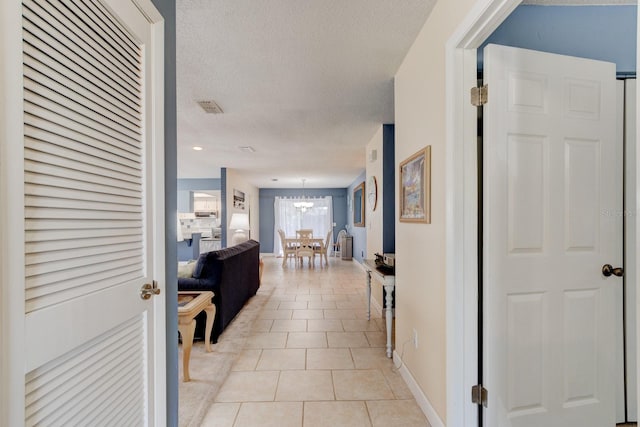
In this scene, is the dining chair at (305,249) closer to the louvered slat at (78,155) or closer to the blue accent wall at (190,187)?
the blue accent wall at (190,187)

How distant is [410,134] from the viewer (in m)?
2.01

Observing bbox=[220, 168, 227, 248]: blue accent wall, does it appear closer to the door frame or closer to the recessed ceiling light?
the recessed ceiling light

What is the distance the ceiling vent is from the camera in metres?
2.90

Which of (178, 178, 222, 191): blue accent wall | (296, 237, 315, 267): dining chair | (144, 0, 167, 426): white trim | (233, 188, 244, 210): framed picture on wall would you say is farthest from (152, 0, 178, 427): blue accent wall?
(178, 178, 222, 191): blue accent wall

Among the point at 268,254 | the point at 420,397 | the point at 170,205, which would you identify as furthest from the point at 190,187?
the point at 420,397

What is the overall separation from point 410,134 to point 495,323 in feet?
4.11

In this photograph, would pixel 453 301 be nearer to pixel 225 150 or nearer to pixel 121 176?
pixel 121 176

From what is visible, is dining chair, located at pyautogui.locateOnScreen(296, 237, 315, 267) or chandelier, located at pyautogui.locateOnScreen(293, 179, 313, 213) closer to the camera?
dining chair, located at pyautogui.locateOnScreen(296, 237, 315, 267)

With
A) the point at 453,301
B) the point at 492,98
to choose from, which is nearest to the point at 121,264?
the point at 453,301

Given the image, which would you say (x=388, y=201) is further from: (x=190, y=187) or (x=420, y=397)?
(x=190, y=187)

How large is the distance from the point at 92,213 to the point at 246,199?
7.32 meters

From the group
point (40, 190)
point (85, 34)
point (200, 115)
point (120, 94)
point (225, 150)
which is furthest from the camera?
point (225, 150)

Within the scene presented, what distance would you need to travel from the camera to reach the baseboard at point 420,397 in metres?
1.60

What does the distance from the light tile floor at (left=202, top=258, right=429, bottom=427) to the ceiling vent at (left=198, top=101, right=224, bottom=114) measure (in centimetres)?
234
